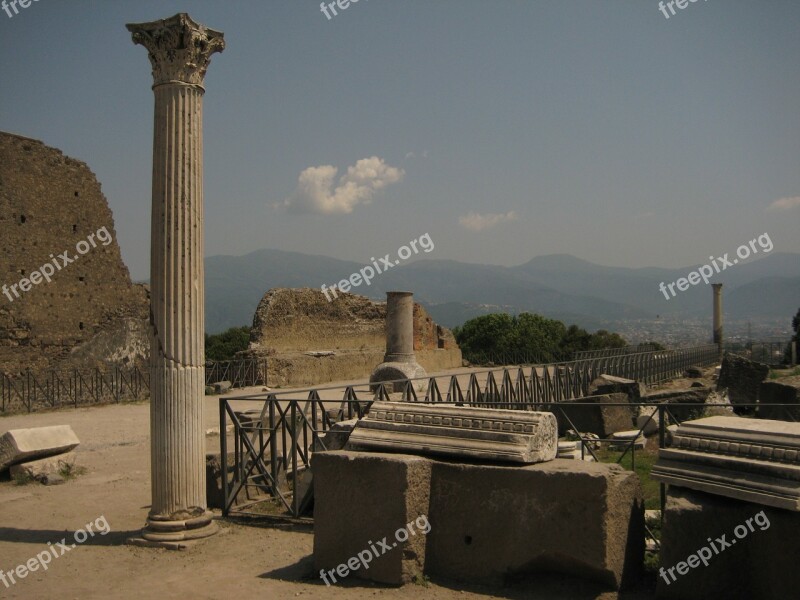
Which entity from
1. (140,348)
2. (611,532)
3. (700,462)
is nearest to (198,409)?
(611,532)

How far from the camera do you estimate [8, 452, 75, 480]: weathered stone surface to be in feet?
33.9

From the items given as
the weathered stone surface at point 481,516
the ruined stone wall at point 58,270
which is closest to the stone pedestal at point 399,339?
the ruined stone wall at point 58,270

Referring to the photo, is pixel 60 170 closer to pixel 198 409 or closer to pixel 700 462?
pixel 198 409

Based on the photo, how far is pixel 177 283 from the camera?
7.43m

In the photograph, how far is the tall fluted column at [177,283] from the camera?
24.0 ft

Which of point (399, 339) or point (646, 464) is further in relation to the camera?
point (399, 339)

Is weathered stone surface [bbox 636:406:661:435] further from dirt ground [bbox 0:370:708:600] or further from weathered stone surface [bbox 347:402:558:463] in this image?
dirt ground [bbox 0:370:708:600]

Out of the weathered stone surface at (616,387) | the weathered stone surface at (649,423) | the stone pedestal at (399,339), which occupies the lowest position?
the weathered stone surface at (649,423)
